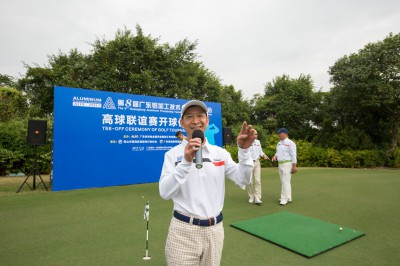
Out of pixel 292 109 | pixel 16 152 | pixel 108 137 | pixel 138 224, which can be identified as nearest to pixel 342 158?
pixel 292 109

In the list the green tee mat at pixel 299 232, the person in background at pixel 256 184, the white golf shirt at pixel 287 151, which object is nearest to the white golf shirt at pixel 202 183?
the green tee mat at pixel 299 232

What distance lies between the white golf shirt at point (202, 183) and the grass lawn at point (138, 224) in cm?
175

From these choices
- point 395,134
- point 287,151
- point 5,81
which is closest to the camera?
point 287,151

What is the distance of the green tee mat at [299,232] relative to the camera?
131 inches

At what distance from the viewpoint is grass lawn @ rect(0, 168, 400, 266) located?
3064 mm

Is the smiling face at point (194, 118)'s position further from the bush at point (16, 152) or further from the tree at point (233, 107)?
the tree at point (233, 107)

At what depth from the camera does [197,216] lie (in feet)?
4.94

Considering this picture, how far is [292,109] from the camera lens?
20.2m

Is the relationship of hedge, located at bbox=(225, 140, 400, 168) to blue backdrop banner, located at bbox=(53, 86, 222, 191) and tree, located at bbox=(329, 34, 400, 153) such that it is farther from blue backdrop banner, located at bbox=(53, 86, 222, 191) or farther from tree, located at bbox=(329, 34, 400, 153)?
blue backdrop banner, located at bbox=(53, 86, 222, 191)

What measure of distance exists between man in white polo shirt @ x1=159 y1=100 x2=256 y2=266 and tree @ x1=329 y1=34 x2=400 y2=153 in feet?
49.9

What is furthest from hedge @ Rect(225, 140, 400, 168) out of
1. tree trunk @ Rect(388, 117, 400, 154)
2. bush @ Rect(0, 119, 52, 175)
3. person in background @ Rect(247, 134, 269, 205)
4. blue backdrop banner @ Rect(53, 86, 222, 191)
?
bush @ Rect(0, 119, 52, 175)

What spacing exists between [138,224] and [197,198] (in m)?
3.21

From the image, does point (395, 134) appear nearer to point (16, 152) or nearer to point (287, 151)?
point (287, 151)

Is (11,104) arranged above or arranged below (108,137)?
above
